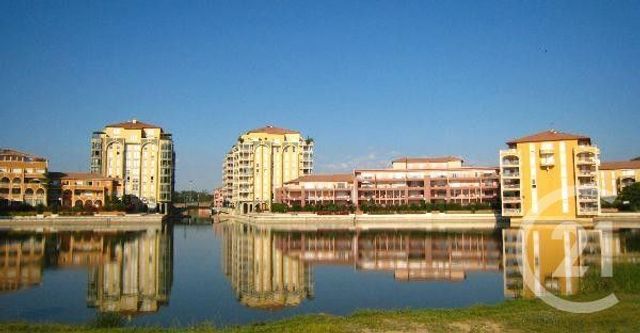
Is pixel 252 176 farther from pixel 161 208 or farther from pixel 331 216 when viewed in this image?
pixel 331 216

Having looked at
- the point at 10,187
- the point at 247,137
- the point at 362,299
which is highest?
the point at 247,137

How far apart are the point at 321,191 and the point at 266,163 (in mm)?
15697

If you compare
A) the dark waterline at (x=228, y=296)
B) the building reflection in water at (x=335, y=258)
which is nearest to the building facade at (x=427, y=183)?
the building reflection in water at (x=335, y=258)

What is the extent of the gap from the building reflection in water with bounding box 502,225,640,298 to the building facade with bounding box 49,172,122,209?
199ft

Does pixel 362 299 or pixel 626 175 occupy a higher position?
pixel 626 175

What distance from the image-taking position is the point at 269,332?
38.1ft

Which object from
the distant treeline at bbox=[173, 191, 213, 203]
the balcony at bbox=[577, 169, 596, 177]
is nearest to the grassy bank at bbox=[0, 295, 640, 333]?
the balcony at bbox=[577, 169, 596, 177]

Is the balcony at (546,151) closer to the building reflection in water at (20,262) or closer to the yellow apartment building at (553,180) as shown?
the yellow apartment building at (553,180)

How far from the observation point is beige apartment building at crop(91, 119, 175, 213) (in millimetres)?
91188

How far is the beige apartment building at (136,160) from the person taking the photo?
91.2m

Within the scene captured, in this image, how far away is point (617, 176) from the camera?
8575 centimetres

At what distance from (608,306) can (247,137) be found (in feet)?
298

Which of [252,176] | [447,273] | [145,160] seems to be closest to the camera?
[447,273]

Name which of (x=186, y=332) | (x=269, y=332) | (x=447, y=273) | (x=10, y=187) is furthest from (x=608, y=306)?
(x=10, y=187)
